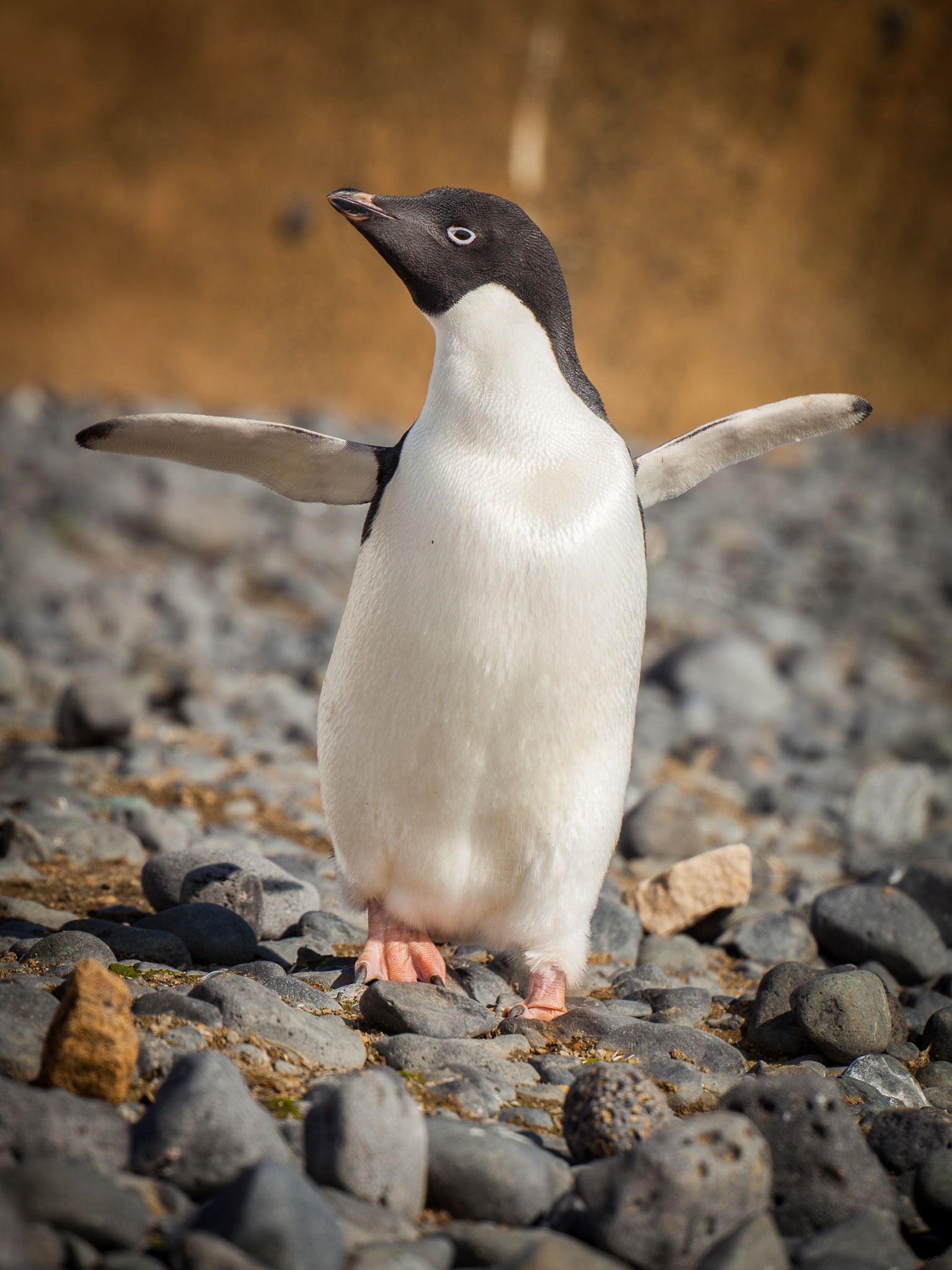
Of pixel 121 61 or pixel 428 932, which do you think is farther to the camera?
pixel 121 61

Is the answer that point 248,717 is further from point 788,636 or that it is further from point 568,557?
point 788,636

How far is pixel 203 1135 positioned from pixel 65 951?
2.70 ft

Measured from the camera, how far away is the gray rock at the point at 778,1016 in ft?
7.57

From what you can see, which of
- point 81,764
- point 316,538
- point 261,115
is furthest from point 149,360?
point 81,764

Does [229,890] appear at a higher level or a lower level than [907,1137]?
higher

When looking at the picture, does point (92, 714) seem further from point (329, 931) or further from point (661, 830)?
point (661, 830)

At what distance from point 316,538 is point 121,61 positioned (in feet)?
20.7

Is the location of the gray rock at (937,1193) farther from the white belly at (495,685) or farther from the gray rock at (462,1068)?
the white belly at (495,685)

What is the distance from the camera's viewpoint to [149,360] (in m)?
11.3

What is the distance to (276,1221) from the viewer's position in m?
1.26

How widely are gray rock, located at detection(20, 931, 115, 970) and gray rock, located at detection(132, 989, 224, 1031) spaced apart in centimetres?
27

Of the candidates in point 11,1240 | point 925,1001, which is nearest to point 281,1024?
point 11,1240

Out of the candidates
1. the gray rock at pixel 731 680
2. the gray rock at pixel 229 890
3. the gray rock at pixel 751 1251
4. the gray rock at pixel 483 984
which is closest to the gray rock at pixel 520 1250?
the gray rock at pixel 751 1251

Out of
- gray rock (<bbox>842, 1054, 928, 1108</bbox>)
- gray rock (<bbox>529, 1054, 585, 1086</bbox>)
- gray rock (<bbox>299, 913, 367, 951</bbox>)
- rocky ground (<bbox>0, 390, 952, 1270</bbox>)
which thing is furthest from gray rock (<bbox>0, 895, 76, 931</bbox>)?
gray rock (<bbox>842, 1054, 928, 1108</bbox>)
